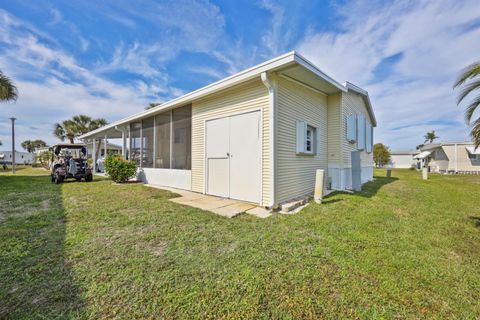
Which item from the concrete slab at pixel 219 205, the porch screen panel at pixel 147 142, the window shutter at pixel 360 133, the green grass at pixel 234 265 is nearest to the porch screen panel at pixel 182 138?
the concrete slab at pixel 219 205

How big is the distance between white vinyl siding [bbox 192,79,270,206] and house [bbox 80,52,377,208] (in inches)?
0.9

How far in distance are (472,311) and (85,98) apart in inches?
795

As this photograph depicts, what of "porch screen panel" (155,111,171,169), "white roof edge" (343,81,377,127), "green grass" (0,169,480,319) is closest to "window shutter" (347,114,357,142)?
"white roof edge" (343,81,377,127)

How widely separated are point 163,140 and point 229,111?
3.66 meters

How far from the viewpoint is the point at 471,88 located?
4184 mm

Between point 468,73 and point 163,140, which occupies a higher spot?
point 468,73

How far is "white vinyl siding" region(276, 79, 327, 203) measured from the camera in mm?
4949

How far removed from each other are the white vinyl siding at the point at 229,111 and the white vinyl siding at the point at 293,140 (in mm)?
281

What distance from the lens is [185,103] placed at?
6953 millimetres

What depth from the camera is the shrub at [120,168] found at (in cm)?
861

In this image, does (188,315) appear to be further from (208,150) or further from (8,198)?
(8,198)

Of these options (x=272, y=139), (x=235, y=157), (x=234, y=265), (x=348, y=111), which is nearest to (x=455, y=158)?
(x=348, y=111)

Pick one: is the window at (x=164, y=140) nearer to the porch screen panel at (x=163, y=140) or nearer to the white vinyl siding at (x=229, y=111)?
the porch screen panel at (x=163, y=140)

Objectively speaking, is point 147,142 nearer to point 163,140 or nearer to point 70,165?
point 163,140
